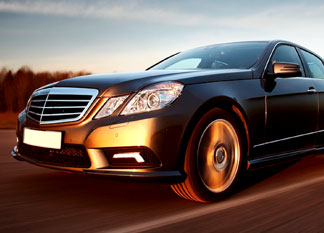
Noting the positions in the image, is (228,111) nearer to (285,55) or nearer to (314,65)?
(285,55)

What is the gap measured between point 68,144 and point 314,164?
12.5 feet

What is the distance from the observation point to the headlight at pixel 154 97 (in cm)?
339

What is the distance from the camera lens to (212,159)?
376 centimetres

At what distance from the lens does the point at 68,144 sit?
3.46 meters

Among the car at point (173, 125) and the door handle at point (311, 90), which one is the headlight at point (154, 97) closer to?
the car at point (173, 125)

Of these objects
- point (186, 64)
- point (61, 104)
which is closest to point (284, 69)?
point (186, 64)

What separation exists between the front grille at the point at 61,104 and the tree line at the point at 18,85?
1652 centimetres

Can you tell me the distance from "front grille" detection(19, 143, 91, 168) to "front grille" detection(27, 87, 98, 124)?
0.75ft

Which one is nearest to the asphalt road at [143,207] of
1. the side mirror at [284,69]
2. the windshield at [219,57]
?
the side mirror at [284,69]

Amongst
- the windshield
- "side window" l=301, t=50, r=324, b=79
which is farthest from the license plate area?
"side window" l=301, t=50, r=324, b=79

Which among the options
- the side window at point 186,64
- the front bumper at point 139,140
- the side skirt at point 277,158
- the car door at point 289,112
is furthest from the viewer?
the side window at point 186,64

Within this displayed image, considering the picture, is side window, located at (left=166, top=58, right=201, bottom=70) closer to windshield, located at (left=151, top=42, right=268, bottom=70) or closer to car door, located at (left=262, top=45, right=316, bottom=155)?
windshield, located at (left=151, top=42, right=268, bottom=70)

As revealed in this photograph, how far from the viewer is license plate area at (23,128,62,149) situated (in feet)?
11.5

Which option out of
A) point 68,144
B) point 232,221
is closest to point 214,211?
point 232,221
